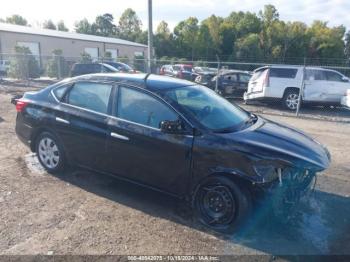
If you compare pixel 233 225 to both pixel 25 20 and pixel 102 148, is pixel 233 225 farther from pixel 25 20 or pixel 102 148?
pixel 25 20

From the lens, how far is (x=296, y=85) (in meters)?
12.8

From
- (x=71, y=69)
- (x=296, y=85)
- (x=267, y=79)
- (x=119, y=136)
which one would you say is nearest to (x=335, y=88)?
(x=296, y=85)

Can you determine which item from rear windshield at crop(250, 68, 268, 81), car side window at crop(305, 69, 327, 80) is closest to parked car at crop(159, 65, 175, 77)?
rear windshield at crop(250, 68, 268, 81)

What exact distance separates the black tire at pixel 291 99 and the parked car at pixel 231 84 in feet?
9.88

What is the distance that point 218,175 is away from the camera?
3807 millimetres

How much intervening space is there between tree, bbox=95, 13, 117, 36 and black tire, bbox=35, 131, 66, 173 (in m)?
80.1

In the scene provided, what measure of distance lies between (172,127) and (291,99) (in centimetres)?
1013

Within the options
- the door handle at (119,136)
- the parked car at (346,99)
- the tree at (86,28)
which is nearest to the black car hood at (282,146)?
the door handle at (119,136)

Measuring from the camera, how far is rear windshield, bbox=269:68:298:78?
42.6ft

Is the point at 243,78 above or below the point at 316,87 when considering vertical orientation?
above

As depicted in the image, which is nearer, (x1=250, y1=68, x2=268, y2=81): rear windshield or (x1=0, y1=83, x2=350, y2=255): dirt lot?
(x1=0, y1=83, x2=350, y2=255): dirt lot

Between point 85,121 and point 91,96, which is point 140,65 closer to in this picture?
point 91,96

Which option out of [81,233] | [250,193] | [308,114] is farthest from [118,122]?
[308,114]

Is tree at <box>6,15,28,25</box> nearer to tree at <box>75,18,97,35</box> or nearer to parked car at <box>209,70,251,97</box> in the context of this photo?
tree at <box>75,18,97,35</box>
